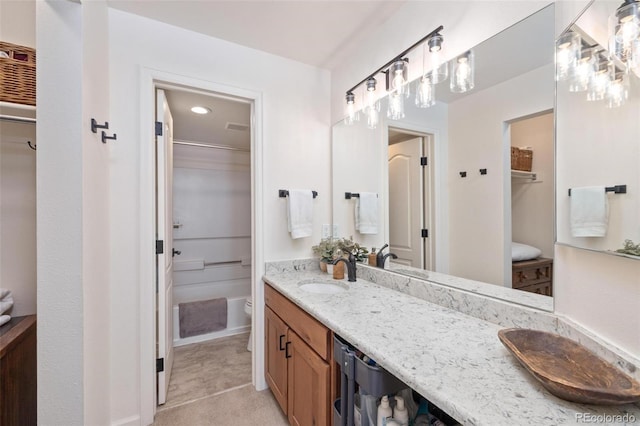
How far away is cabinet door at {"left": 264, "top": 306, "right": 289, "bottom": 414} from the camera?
155 cm

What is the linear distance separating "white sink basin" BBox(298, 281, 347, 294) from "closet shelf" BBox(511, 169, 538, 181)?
108 cm

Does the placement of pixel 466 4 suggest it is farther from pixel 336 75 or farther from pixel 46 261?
pixel 46 261

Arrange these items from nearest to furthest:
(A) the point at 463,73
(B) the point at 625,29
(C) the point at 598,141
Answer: (B) the point at 625,29 → (C) the point at 598,141 → (A) the point at 463,73

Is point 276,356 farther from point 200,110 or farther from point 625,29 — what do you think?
point 200,110

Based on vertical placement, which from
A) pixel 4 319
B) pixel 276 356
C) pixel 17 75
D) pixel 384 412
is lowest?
pixel 276 356

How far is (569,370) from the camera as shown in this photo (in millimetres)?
681

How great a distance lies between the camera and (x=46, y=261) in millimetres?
999

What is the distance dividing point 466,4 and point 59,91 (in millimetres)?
1729

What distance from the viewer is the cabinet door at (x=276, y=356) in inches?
61.2

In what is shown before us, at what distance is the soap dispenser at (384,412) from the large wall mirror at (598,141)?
773mm

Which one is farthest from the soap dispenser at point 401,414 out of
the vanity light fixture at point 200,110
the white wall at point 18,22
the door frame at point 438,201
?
the vanity light fixture at point 200,110

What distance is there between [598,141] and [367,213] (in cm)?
130

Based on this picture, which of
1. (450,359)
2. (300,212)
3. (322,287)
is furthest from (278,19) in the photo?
(450,359)

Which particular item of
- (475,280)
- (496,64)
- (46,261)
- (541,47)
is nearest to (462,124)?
(496,64)
